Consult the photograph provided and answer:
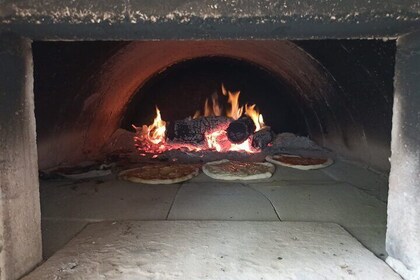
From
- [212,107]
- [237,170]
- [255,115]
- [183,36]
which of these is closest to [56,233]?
[183,36]

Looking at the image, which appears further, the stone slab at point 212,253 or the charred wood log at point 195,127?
the charred wood log at point 195,127

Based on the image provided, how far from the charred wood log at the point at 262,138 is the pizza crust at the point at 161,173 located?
4.60 ft

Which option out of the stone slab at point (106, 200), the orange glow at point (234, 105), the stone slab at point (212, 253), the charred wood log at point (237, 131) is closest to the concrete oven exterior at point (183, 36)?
the stone slab at point (212, 253)

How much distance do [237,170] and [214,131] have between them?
1.85 m

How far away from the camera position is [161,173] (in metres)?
4.12

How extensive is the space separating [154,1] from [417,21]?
1230 mm

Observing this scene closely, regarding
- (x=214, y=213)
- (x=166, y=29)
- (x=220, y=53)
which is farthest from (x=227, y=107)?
(x=166, y=29)

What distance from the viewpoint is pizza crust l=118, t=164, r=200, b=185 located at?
12.5ft

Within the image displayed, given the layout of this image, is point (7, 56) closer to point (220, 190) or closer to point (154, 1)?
point (154, 1)

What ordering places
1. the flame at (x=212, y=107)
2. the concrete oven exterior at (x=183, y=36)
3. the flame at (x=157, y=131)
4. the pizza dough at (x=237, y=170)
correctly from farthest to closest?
the flame at (x=212, y=107) → the flame at (x=157, y=131) → the pizza dough at (x=237, y=170) → the concrete oven exterior at (x=183, y=36)

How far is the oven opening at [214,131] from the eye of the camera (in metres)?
3.04

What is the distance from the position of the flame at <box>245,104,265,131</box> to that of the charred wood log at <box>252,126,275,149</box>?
335 mm

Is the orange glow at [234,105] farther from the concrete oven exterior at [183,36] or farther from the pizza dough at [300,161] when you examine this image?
the concrete oven exterior at [183,36]

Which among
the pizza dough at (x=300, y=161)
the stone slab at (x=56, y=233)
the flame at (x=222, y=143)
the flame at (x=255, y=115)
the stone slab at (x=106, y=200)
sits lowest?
the stone slab at (x=56, y=233)
